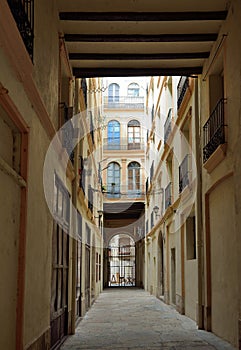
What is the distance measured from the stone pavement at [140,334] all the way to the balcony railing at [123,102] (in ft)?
80.5

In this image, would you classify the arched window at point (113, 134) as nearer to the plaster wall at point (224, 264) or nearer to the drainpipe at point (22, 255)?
the plaster wall at point (224, 264)

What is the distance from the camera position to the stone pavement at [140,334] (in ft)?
31.2

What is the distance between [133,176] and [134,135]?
317 cm

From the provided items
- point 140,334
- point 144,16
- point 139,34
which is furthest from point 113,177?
point 144,16

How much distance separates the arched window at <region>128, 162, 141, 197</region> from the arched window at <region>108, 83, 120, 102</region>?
216 inches

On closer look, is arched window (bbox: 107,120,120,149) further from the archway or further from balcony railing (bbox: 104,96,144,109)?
the archway

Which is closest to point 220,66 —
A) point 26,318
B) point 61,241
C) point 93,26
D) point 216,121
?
point 216,121

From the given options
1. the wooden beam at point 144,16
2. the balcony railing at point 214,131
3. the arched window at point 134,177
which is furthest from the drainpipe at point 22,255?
the arched window at point 134,177

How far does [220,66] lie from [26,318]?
7.14 metres

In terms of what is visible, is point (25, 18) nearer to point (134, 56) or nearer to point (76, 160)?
point (134, 56)

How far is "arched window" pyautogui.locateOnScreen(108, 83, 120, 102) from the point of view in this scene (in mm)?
39469

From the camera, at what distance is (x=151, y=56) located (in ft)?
37.1

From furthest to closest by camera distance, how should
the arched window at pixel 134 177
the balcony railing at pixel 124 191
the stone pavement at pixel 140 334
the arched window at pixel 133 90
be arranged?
the arched window at pixel 133 90 < the arched window at pixel 134 177 < the balcony railing at pixel 124 191 < the stone pavement at pixel 140 334

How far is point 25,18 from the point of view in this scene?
5.84 m
